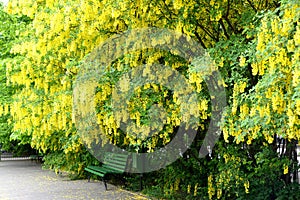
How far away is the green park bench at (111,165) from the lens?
30.4ft

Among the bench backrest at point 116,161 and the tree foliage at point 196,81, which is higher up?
the tree foliage at point 196,81

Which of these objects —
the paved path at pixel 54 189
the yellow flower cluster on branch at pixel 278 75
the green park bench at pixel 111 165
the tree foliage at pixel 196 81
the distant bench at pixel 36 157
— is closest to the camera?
the yellow flower cluster on branch at pixel 278 75

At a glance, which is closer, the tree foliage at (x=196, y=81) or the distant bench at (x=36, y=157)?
the tree foliage at (x=196, y=81)

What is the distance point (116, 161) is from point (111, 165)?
0.25 meters

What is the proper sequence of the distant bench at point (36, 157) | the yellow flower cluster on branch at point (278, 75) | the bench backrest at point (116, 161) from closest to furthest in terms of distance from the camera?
the yellow flower cluster on branch at point (278, 75) → the bench backrest at point (116, 161) → the distant bench at point (36, 157)

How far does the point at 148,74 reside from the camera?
6.19 meters

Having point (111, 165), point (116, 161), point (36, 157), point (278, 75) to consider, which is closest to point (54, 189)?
point (111, 165)

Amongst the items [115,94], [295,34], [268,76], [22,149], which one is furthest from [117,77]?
[22,149]

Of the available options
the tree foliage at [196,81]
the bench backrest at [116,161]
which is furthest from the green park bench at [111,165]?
the tree foliage at [196,81]

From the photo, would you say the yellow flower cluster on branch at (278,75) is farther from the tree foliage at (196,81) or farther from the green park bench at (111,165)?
the green park bench at (111,165)

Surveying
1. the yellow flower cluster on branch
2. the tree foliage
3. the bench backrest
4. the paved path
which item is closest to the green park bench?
the bench backrest

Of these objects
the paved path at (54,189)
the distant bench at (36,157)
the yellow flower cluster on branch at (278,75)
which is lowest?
the paved path at (54,189)

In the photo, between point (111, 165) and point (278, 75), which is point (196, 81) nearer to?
point (278, 75)

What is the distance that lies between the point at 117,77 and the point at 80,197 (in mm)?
3281
